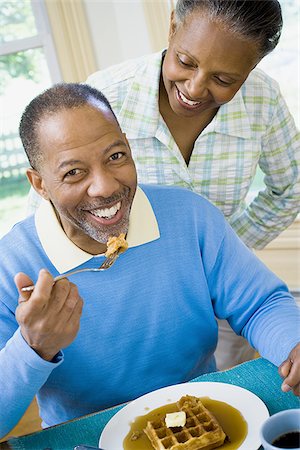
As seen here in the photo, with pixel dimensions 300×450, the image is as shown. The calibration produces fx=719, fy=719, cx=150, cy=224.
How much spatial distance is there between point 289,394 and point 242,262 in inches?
17.5

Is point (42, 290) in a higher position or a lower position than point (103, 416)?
higher

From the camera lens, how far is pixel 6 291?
1.71m

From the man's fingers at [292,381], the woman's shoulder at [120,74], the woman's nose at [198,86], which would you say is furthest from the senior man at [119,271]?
the woman's shoulder at [120,74]

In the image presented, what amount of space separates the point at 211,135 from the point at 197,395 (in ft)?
2.96

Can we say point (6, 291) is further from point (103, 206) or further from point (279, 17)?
point (279, 17)

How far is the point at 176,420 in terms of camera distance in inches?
56.4

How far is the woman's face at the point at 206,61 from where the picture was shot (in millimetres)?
1814

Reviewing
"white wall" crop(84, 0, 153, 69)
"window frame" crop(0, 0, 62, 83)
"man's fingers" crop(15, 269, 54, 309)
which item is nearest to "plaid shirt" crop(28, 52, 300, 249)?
"man's fingers" crop(15, 269, 54, 309)

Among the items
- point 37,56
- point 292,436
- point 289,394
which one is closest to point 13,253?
point 289,394

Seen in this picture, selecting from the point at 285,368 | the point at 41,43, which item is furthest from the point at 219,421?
the point at 41,43

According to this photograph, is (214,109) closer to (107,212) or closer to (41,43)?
(107,212)

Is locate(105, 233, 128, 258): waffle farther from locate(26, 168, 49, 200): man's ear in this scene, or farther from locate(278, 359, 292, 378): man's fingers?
locate(278, 359, 292, 378): man's fingers

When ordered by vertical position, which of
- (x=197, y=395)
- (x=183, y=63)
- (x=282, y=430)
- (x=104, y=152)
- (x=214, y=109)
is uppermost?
(x=183, y=63)

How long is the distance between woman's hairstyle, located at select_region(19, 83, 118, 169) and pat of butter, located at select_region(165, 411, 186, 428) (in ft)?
2.26
